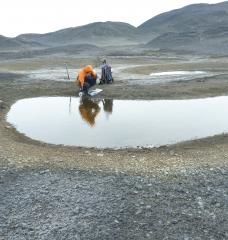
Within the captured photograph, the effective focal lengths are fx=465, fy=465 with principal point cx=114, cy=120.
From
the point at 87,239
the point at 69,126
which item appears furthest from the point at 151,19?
the point at 87,239

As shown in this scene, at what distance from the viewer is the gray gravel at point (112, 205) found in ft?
22.2

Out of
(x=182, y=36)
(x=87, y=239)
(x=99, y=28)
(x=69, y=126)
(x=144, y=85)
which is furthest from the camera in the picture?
(x=99, y=28)

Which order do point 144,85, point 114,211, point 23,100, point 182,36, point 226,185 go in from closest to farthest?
1. point 114,211
2. point 226,185
3. point 23,100
4. point 144,85
5. point 182,36

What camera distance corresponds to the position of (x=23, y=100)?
18.0 metres

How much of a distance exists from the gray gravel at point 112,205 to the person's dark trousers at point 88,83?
32.2ft

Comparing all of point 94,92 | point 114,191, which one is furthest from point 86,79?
point 114,191

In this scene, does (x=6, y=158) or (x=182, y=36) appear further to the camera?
(x=182, y=36)

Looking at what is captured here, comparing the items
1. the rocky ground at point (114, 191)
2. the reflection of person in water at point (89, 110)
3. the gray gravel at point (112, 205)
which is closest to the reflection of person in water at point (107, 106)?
the reflection of person in water at point (89, 110)

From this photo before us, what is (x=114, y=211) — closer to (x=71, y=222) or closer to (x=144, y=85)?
(x=71, y=222)

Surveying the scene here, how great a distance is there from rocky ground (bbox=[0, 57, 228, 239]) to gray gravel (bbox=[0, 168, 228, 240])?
1 cm

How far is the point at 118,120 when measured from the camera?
13930mm

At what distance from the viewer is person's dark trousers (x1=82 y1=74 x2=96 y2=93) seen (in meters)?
18.4

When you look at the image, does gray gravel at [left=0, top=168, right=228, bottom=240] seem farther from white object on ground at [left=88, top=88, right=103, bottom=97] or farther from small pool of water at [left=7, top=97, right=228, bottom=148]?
white object on ground at [left=88, top=88, right=103, bottom=97]

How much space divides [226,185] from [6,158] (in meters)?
4.46
